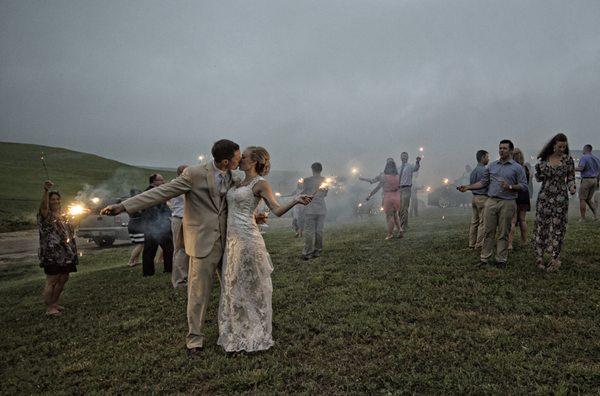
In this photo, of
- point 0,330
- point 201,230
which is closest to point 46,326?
point 0,330

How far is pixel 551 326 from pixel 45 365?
6.33m

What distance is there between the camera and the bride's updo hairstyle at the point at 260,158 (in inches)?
176

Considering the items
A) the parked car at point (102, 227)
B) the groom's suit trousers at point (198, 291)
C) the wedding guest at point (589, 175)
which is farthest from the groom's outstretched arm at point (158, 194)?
the parked car at point (102, 227)

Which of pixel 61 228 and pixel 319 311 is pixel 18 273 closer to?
pixel 61 228

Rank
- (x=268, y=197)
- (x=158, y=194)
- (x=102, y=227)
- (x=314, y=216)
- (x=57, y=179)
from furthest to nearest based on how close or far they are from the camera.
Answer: (x=57, y=179) < (x=102, y=227) < (x=314, y=216) < (x=268, y=197) < (x=158, y=194)

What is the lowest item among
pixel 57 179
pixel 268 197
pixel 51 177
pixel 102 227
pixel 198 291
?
pixel 198 291

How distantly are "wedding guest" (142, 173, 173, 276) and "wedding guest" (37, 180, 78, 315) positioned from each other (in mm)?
2049

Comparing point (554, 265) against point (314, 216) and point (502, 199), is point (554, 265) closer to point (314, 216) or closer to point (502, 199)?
point (502, 199)

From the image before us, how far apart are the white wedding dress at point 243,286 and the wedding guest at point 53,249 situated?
Result: 381 centimetres

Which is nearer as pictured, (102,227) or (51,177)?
(102,227)

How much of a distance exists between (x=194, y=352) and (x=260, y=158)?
8.28ft

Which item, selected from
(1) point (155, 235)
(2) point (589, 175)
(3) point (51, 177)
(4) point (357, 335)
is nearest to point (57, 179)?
(3) point (51, 177)

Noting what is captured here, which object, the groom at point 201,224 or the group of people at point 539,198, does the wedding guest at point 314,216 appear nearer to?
the group of people at point 539,198

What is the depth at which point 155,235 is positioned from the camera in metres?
8.45
